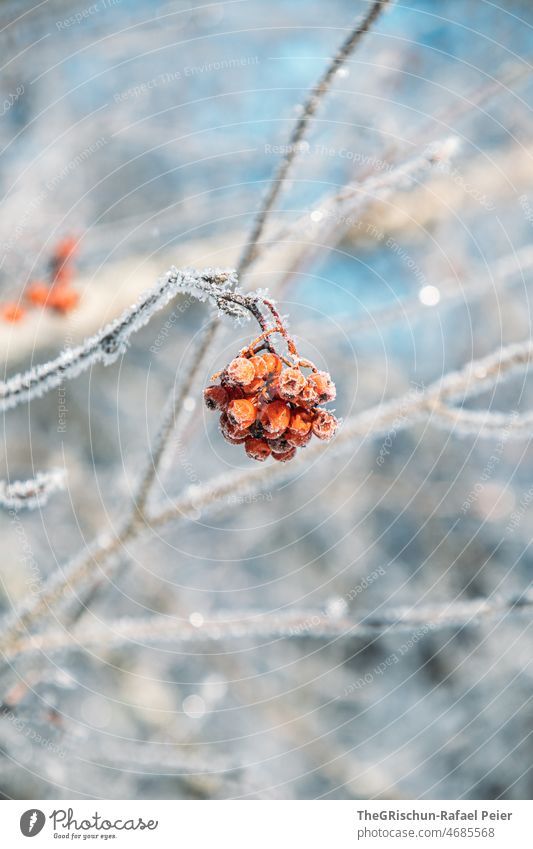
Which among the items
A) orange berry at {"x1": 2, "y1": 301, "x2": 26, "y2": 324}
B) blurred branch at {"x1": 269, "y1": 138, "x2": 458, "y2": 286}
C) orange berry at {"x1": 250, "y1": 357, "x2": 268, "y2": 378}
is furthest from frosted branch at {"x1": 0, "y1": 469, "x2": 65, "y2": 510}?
orange berry at {"x1": 2, "y1": 301, "x2": 26, "y2": 324}

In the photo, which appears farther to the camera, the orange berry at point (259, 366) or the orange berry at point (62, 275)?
the orange berry at point (62, 275)

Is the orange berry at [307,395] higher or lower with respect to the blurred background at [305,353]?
lower

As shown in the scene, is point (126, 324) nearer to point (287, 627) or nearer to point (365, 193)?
point (365, 193)

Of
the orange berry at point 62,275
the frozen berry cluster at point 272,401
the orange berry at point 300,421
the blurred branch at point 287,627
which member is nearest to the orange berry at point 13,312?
the orange berry at point 62,275
